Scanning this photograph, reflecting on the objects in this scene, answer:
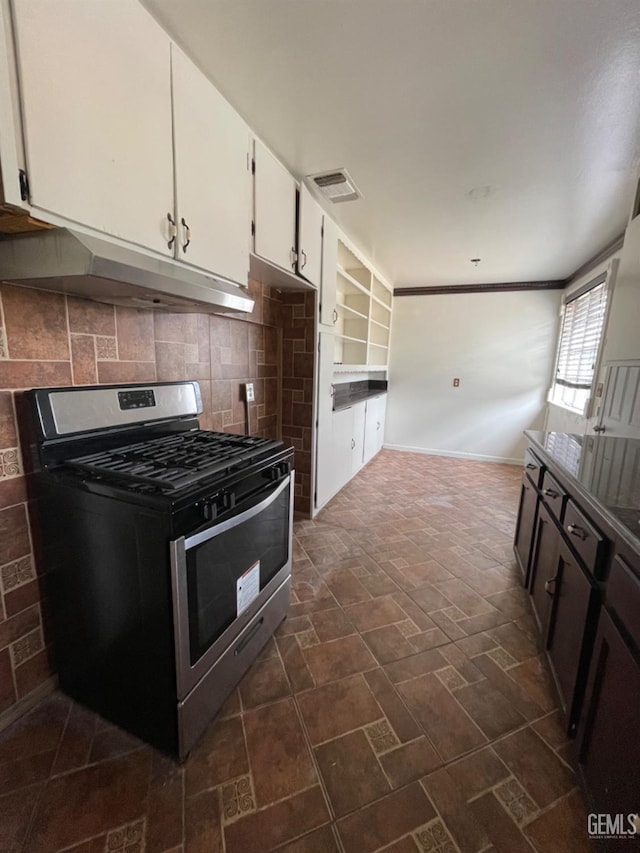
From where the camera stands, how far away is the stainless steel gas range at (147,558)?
3.30ft

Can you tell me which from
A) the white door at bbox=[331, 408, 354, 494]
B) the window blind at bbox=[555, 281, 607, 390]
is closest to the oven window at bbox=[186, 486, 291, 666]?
the white door at bbox=[331, 408, 354, 494]

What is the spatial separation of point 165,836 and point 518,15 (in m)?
2.70

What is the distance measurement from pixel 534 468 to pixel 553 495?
1.43 feet

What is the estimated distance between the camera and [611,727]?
909 millimetres

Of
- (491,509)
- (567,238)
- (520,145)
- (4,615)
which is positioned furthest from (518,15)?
(491,509)

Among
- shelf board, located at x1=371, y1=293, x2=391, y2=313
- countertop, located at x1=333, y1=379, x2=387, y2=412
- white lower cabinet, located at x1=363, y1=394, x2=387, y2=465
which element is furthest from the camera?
white lower cabinet, located at x1=363, y1=394, x2=387, y2=465

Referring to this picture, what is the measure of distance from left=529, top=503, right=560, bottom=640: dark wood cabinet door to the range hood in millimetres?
1795

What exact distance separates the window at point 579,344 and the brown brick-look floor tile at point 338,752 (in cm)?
249

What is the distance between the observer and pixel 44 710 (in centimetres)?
129

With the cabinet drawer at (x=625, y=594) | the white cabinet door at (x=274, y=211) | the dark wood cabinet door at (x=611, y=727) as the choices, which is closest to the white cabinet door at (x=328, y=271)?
the white cabinet door at (x=274, y=211)

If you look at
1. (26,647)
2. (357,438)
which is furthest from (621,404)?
(26,647)

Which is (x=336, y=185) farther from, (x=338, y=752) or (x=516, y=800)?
(x=516, y=800)

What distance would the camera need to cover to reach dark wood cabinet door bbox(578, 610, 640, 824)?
0.81 meters

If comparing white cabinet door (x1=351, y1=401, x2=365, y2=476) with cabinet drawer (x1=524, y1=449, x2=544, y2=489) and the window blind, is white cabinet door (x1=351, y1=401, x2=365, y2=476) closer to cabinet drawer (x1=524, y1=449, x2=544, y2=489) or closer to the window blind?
cabinet drawer (x1=524, y1=449, x2=544, y2=489)
